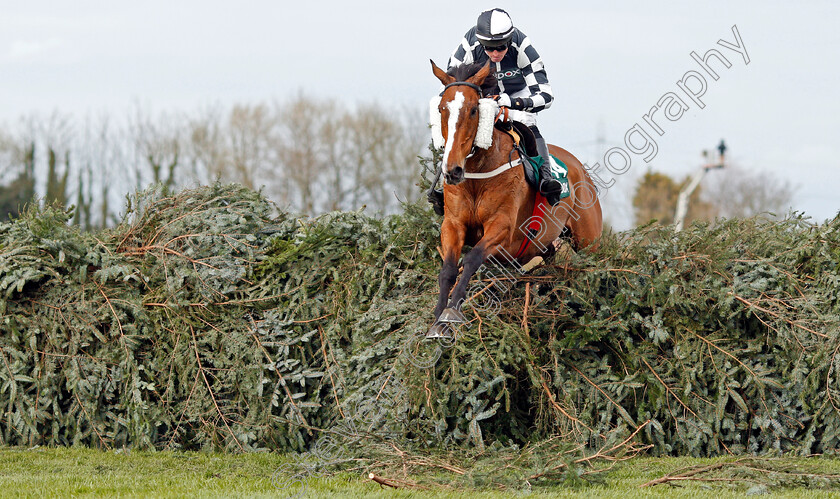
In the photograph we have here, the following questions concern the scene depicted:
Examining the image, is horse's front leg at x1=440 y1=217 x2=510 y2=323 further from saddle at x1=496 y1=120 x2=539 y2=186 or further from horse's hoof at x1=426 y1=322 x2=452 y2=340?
saddle at x1=496 y1=120 x2=539 y2=186

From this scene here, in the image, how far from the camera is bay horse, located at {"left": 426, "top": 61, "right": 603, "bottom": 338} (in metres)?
5.87

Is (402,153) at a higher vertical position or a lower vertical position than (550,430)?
higher

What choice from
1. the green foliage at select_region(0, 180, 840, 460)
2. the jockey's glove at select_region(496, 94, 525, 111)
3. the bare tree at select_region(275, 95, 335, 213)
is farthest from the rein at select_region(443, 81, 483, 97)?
the bare tree at select_region(275, 95, 335, 213)

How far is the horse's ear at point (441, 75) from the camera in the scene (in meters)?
6.18

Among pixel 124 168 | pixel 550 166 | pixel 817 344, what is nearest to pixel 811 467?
pixel 817 344

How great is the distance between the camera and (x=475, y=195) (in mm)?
6418

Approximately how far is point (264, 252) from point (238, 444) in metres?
1.96

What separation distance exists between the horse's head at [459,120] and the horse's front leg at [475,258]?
25.5 inches

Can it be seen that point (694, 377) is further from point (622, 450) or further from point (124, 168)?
point (124, 168)

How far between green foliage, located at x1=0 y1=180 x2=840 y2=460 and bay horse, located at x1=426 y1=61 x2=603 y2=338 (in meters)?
0.55

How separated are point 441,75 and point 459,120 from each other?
545mm

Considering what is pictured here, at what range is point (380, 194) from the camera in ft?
101

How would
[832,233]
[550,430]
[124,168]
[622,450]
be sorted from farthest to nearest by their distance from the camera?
[124,168], [832,233], [550,430], [622,450]

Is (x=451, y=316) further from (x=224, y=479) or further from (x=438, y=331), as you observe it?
(x=224, y=479)
